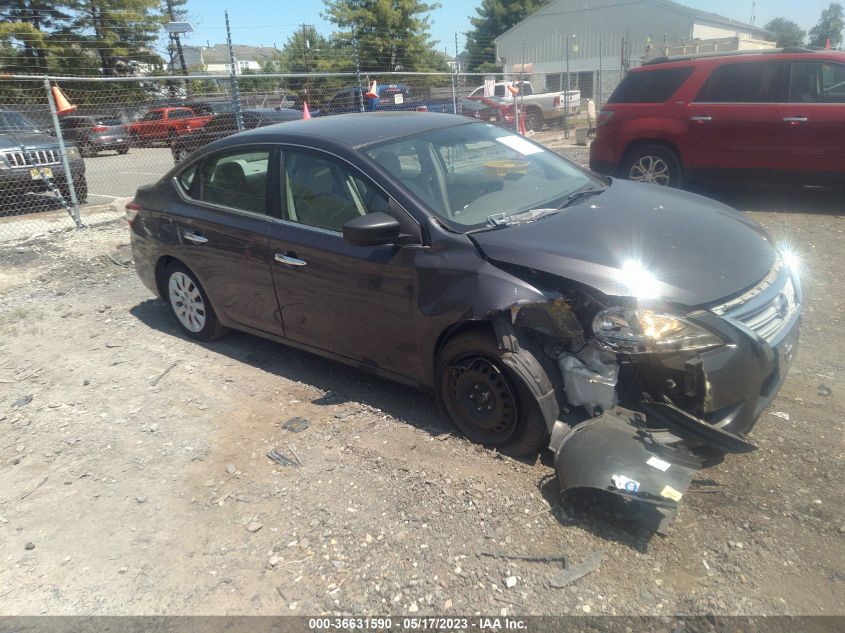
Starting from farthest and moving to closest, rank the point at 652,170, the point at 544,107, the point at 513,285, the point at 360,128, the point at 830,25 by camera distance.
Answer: the point at 830,25 < the point at 544,107 < the point at 652,170 < the point at 360,128 < the point at 513,285

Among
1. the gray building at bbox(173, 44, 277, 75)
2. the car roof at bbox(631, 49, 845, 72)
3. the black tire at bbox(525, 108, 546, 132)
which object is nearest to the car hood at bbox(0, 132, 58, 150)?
the gray building at bbox(173, 44, 277, 75)

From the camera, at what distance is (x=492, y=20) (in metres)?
63.3

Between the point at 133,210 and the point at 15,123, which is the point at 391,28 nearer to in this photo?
the point at 15,123

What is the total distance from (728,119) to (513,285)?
618cm

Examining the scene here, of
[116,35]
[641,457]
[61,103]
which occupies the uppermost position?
[116,35]

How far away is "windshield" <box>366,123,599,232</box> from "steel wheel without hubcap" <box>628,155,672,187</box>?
4434mm

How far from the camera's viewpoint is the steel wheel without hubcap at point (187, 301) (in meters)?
4.92

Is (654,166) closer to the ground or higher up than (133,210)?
closer to the ground

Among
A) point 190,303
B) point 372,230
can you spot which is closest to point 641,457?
point 372,230

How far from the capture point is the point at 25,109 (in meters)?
10.9

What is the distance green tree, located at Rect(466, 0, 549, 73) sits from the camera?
6094cm

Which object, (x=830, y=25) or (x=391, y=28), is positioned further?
(x=830, y=25)

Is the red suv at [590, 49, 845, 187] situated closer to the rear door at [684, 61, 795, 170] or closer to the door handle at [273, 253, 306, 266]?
the rear door at [684, 61, 795, 170]

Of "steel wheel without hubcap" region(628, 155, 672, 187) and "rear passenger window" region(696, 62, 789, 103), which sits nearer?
"rear passenger window" region(696, 62, 789, 103)
